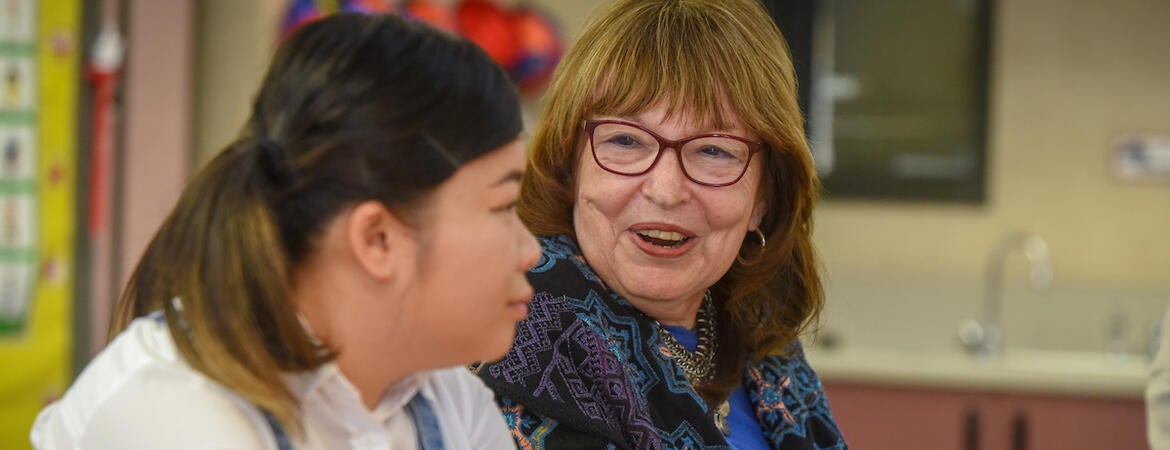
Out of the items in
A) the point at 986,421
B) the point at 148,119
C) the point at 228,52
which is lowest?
the point at 986,421

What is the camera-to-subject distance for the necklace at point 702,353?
1719 millimetres

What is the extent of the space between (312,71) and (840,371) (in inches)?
123

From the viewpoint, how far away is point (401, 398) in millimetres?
1195

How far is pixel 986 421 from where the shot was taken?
12.8 ft

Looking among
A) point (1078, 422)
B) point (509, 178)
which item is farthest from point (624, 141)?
point (1078, 422)

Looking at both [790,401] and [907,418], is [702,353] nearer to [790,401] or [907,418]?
[790,401]

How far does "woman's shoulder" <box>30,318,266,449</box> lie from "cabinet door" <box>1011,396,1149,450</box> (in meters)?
3.29

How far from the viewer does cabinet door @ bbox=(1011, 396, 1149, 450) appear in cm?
385

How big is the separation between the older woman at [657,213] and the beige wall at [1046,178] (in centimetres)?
290

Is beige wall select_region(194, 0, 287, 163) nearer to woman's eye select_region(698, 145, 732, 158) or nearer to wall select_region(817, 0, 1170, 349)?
wall select_region(817, 0, 1170, 349)

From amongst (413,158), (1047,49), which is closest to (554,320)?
(413,158)

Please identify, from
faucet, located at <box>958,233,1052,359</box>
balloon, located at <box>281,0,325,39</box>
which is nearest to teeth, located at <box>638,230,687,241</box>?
balloon, located at <box>281,0,325,39</box>

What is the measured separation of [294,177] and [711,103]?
0.75 meters

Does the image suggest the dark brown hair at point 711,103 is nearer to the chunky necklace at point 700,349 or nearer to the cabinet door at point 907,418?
the chunky necklace at point 700,349
